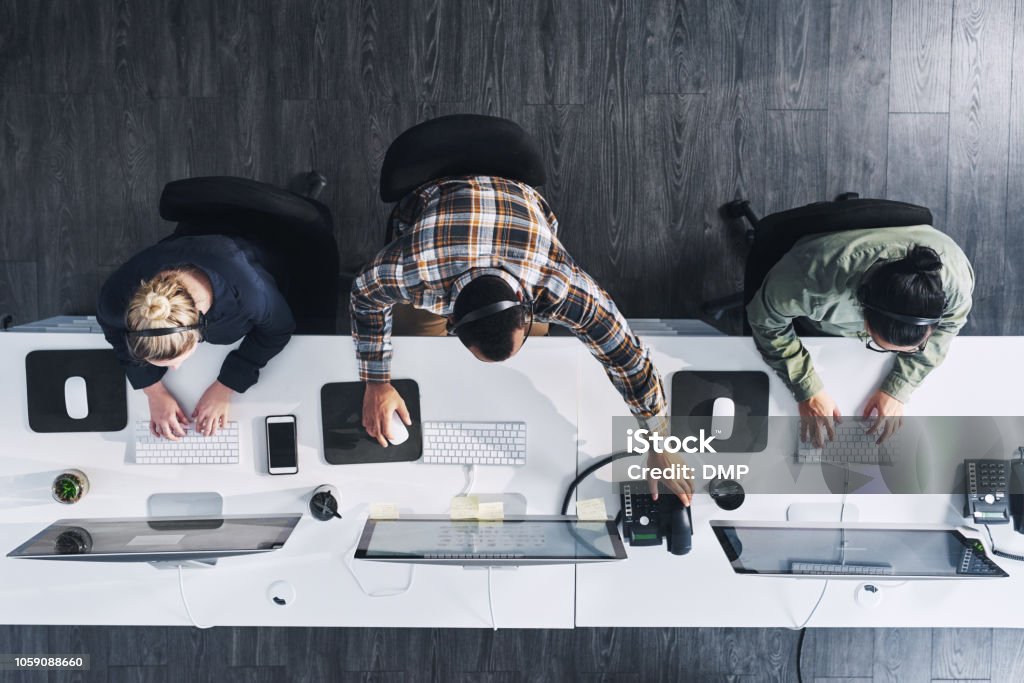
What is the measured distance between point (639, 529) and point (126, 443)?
1404 mm

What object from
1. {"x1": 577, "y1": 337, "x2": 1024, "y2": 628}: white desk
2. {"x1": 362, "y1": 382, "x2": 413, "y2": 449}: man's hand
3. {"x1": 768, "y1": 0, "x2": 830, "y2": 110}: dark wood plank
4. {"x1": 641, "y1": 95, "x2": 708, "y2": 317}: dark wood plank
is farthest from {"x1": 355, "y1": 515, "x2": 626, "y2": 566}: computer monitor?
{"x1": 768, "y1": 0, "x2": 830, "y2": 110}: dark wood plank

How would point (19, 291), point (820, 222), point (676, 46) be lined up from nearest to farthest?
point (820, 222) → point (676, 46) → point (19, 291)

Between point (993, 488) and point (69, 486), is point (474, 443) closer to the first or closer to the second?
point (69, 486)

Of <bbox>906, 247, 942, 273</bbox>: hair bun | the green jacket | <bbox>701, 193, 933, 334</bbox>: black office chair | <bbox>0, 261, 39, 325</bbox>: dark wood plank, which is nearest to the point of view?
<bbox>906, 247, 942, 273</bbox>: hair bun

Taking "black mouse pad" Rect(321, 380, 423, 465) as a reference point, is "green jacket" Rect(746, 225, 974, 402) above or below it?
above

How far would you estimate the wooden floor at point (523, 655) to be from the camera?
237cm

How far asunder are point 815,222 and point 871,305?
0.28m

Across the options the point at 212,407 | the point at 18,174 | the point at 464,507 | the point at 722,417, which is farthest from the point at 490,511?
the point at 18,174

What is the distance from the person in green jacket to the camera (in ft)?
4.52

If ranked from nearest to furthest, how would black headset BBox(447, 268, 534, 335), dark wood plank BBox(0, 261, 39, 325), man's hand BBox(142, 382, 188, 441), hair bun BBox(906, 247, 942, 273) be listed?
black headset BBox(447, 268, 534, 335), hair bun BBox(906, 247, 942, 273), man's hand BBox(142, 382, 188, 441), dark wood plank BBox(0, 261, 39, 325)

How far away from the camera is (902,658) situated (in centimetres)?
238

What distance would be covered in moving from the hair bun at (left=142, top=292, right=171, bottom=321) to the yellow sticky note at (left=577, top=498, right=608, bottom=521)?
3.69 feet

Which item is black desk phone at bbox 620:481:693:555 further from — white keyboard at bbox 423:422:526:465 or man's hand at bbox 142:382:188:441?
man's hand at bbox 142:382:188:441

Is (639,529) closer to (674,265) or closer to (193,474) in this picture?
(674,265)
